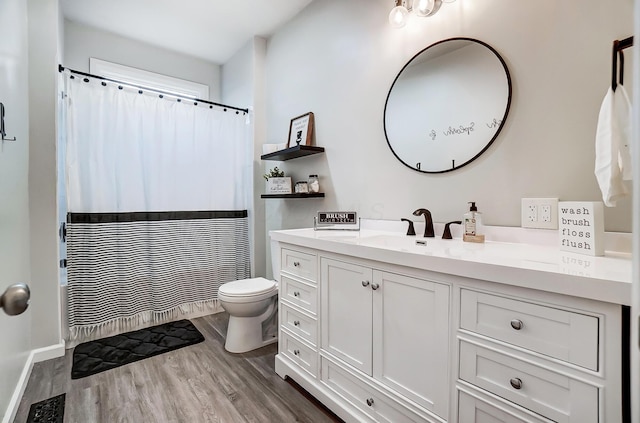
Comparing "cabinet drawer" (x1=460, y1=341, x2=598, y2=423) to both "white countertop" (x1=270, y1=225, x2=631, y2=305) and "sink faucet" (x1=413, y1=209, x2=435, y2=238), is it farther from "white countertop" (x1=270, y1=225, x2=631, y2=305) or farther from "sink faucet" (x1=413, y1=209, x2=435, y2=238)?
"sink faucet" (x1=413, y1=209, x2=435, y2=238)

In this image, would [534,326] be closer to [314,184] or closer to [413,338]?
[413,338]

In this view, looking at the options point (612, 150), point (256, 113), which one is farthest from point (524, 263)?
point (256, 113)

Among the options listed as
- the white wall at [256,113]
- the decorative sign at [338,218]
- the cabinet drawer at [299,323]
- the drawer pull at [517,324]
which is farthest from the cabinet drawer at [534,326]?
the white wall at [256,113]

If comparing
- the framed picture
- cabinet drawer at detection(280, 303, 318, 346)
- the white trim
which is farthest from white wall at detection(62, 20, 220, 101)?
cabinet drawer at detection(280, 303, 318, 346)

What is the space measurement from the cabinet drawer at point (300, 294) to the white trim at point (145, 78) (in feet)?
7.22

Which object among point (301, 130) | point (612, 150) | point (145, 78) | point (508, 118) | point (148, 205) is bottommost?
point (148, 205)

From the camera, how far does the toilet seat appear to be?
2.07 metres

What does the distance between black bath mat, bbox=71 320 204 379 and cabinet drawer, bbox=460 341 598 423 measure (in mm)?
2023

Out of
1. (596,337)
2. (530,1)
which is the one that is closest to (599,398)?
(596,337)

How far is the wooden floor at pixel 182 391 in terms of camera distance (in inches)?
59.4

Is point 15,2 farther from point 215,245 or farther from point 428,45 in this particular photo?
point 428,45

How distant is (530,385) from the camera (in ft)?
2.81

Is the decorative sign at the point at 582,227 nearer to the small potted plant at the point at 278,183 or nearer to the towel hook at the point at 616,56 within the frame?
the towel hook at the point at 616,56

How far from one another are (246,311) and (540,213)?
5.98ft
